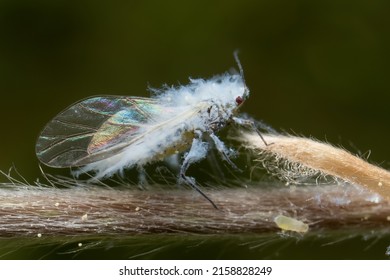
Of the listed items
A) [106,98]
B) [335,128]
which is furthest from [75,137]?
[335,128]

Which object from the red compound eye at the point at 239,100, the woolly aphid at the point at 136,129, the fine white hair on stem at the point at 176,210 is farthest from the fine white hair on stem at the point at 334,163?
the red compound eye at the point at 239,100

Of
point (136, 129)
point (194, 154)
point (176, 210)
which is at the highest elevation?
point (136, 129)

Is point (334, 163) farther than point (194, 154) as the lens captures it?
No

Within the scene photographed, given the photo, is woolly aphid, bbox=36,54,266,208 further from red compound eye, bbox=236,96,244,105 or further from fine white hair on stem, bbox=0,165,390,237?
fine white hair on stem, bbox=0,165,390,237

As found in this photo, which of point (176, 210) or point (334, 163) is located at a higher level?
point (334, 163)

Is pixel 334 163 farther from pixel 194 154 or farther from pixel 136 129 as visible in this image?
pixel 136 129

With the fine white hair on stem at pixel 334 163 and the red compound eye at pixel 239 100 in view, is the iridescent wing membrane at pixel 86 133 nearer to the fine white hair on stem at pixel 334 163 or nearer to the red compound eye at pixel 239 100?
the red compound eye at pixel 239 100

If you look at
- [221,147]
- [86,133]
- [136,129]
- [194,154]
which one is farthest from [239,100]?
[86,133]

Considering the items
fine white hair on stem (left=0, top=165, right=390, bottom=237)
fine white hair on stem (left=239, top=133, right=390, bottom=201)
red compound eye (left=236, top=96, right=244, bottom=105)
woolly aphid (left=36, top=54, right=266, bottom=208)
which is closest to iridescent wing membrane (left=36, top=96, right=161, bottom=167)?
woolly aphid (left=36, top=54, right=266, bottom=208)
